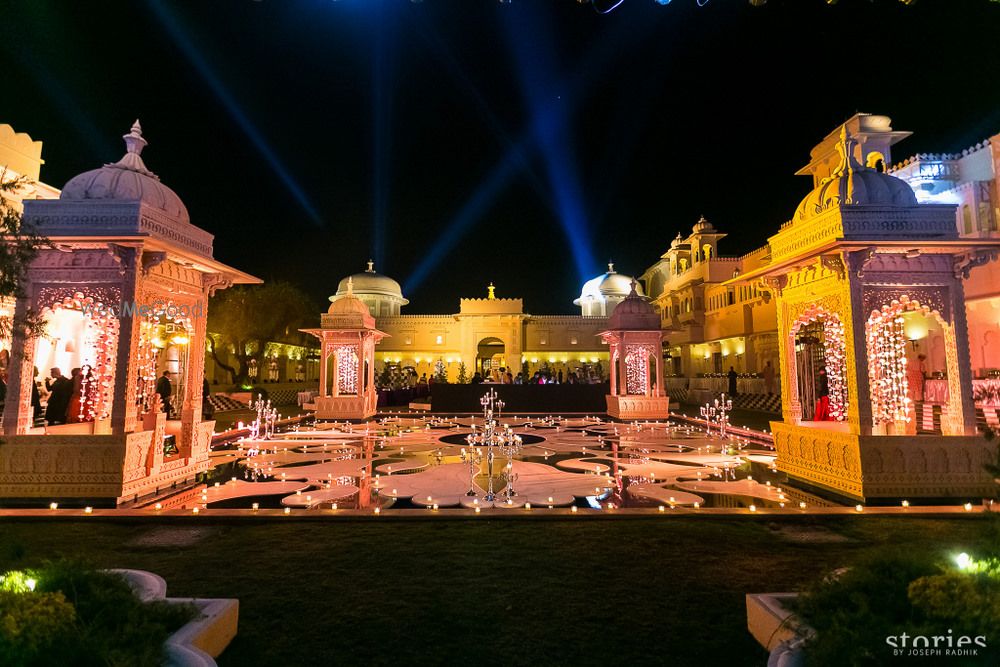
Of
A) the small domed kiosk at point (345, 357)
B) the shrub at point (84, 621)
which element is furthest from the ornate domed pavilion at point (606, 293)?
the shrub at point (84, 621)

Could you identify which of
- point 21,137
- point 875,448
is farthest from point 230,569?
point 21,137

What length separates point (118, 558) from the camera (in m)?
3.94

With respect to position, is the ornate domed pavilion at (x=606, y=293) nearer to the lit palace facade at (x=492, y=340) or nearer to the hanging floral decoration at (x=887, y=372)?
the lit palace facade at (x=492, y=340)

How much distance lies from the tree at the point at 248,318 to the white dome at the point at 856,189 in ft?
77.3

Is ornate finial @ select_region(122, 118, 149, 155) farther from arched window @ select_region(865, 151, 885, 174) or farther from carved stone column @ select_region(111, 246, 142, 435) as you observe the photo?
arched window @ select_region(865, 151, 885, 174)

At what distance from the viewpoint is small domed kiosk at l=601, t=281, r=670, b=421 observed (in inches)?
598

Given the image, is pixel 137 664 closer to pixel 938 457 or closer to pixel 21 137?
pixel 938 457

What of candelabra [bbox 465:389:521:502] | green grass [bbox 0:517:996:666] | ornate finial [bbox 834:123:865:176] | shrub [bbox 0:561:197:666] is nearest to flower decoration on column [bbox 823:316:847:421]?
ornate finial [bbox 834:123:865:176]

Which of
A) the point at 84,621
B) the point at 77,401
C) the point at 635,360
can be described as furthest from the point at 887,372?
the point at 77,401

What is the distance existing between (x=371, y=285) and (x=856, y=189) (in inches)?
1456

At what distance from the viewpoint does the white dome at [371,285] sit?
3941 centimetres

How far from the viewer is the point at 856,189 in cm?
613

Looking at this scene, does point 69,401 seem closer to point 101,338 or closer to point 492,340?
point 101,338

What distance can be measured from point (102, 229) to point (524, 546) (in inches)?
231
